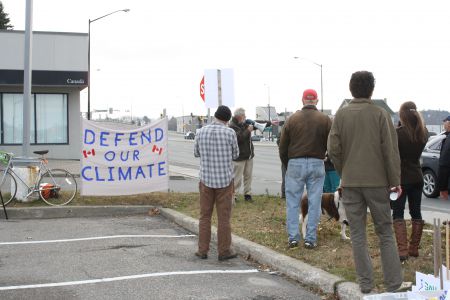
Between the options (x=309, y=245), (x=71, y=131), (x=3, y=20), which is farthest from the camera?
(x=3, y=20)

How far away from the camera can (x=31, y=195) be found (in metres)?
10.4

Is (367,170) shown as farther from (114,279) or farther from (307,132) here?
(114,279)

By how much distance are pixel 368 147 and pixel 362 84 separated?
23.1 inches

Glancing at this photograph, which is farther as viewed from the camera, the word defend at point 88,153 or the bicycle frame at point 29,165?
the word defend at point 88,153

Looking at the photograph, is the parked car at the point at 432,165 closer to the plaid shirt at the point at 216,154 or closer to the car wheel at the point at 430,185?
the car wheel at the point at 430,185

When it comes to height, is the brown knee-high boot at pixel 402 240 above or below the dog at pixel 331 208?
below

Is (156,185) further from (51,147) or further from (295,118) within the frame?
(51,147)

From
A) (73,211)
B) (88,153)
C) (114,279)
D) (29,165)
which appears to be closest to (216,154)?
(114,279)

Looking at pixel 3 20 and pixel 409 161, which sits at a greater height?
pixel 3 20

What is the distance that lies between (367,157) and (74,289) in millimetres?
3084

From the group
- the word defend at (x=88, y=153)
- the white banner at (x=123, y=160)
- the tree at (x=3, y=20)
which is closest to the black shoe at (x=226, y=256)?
the white banner at (x=123, y=160)

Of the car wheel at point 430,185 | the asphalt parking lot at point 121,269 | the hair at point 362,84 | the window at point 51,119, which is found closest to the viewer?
the hair at point 362,84

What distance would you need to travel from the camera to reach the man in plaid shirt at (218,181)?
666 cm

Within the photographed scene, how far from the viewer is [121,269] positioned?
6129 mm
